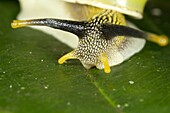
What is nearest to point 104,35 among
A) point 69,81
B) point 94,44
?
point 94,44

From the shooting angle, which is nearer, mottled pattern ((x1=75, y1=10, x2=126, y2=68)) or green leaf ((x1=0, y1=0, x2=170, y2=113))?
green leaf ((x1=0, y1=0, x2=170, y2=113))

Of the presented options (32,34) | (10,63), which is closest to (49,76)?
(10,63)

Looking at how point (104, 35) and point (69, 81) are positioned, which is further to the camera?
point (104, 35)

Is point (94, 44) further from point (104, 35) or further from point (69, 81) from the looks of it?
point (69, 81)

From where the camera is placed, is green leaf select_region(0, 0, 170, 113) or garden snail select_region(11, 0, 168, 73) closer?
green leaf select_region(0, 0, 170, 113)
